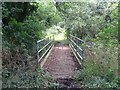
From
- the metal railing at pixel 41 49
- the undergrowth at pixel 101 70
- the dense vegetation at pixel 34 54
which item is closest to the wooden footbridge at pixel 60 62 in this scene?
the metal railing at pixel 41 49

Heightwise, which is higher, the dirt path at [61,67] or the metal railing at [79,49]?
the metal railing at [79,49]

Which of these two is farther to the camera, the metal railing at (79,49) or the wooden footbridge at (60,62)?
the metal railing at (79,49)

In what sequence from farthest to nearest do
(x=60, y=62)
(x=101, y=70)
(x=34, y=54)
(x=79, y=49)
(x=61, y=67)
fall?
1. (x=60, y=62)
2. (x=79, y=49)
3. (x=61, y=67)
4. (x=34, y=54)
5. (x=101, y=70)

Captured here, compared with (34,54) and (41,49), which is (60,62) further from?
(34,54)

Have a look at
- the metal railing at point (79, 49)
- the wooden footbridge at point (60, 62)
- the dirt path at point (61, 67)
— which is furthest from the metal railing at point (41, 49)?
the metal railing at point (79, 49)

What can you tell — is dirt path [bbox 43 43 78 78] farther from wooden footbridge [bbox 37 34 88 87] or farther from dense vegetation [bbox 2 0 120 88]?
dense vegetation [bbox 2 0 120 88]

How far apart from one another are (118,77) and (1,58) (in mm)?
2673

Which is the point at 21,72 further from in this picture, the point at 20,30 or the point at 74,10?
the point at 74,10

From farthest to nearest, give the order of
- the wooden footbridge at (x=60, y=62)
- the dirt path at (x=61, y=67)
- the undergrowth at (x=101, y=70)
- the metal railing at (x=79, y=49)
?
the metal railing at (x=79, y=49)
the wooden footbridge at (x=60, y=62)
the dirt path at (x=61, y=67)
the undergrowth at (x=101, y=70)

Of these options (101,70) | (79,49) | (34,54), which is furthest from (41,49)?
(101,70)

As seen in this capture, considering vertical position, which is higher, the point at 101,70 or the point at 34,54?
the point at 34,54

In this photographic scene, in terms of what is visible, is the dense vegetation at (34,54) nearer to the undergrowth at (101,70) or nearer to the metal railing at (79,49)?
the undergrowth at (101,70)

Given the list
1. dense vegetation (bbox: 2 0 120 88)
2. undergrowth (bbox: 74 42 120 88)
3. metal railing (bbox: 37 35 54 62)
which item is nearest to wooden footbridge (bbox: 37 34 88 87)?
metal railing (bbox: 37 35 54 62)

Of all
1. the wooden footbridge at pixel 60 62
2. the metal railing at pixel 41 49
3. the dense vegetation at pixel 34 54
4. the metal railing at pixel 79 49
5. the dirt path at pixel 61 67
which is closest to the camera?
the dense vegetation at pixel 34 54
